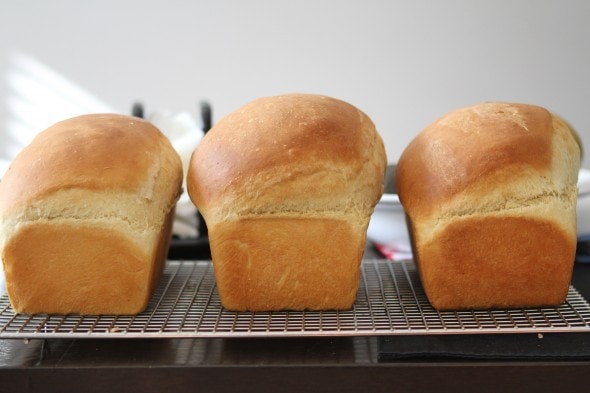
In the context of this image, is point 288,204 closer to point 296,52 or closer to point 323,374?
point 323,374

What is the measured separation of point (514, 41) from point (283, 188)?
256 centimetres

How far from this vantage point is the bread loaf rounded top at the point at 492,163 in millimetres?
955

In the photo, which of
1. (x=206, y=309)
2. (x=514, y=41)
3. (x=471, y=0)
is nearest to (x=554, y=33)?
(x=514, y=41)

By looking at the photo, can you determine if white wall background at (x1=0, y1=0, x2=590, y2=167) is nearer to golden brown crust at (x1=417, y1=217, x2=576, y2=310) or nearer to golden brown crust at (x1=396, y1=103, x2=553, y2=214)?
golden brown crust at (x1=396, y1=103, x2=553, y2=214)

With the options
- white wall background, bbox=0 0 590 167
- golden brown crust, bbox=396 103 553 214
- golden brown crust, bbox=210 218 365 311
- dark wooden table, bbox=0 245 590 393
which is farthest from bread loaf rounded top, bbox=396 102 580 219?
white wall background, bbox=0 0 590 167

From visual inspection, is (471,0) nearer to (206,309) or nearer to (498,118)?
(498,118)

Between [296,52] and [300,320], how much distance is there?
7.80 feet

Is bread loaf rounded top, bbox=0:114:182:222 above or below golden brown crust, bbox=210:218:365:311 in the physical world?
above

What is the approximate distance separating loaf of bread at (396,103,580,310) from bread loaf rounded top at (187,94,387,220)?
0.40 ft

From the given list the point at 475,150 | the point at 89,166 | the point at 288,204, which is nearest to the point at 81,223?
the point at 89,166

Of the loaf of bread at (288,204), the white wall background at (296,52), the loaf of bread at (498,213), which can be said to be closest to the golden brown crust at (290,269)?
the loaf of bread at (288,204)

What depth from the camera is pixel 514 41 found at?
10.1ft

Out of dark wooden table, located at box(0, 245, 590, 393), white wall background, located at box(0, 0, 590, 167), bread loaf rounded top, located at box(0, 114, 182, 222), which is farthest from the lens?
white wall background, located at box(0, 0, 590, 167)

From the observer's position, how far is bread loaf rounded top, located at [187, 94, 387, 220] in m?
0.95
